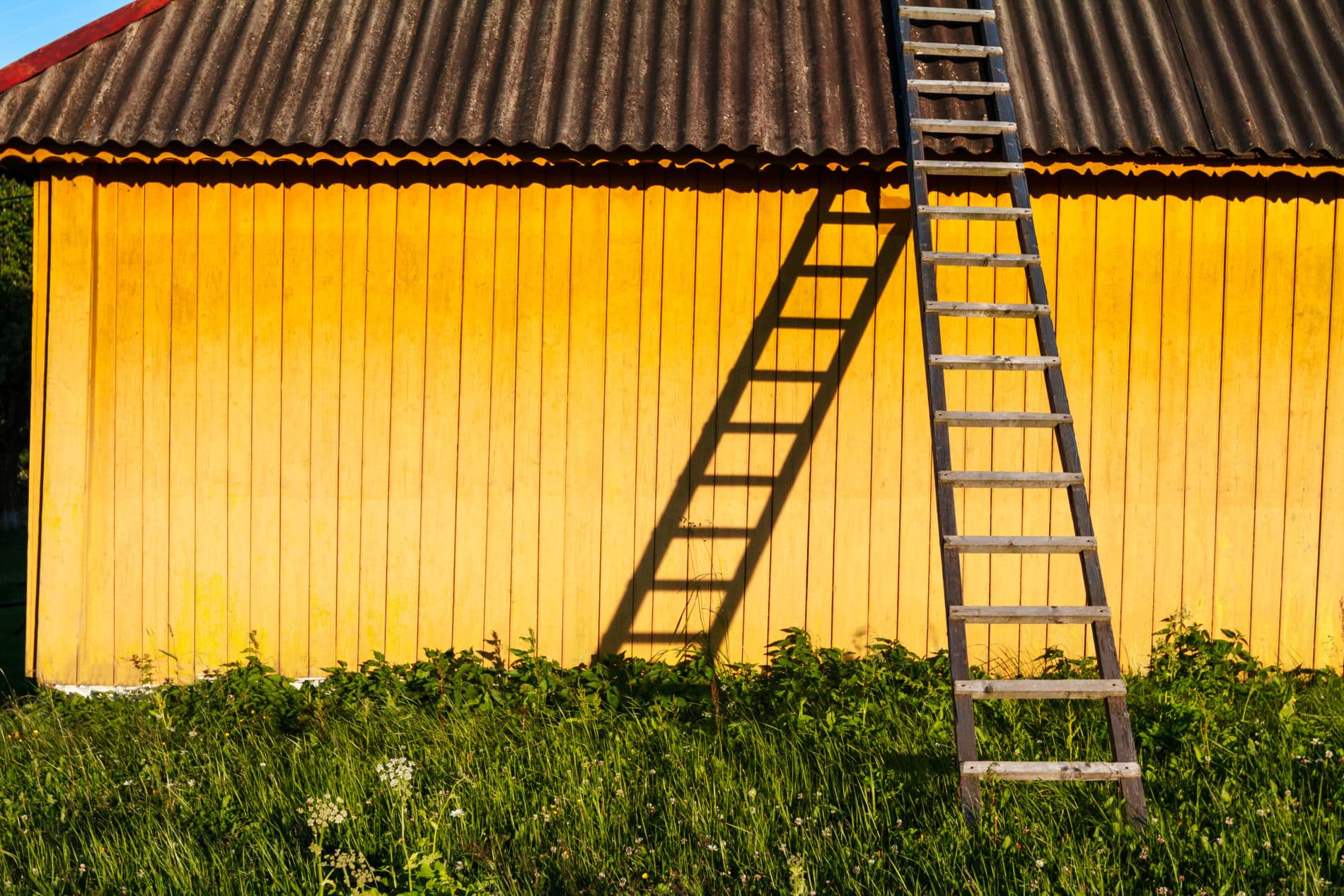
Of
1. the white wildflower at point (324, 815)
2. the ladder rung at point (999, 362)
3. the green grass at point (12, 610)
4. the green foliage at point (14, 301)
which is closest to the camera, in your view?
the white wildflower at point (324, 815)

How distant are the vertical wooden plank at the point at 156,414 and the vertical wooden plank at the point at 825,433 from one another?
3.47 metres

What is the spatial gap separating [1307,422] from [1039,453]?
147 cm

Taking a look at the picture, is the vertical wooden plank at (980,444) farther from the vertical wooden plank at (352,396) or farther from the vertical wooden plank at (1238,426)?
the vertical wooden plank at (352,396)

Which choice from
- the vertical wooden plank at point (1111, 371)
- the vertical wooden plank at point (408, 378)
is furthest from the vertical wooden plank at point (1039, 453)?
the vertical wooden plank at point (408, 378)

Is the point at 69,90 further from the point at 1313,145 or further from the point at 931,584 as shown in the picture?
the point at 1313,145

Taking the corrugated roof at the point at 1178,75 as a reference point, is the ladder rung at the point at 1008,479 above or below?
below

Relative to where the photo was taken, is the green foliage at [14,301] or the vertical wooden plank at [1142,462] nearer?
the vertical wooden plank at [1142,462]

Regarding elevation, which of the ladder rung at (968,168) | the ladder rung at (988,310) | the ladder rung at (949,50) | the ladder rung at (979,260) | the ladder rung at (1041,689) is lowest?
the ladder rung at (1041,689)

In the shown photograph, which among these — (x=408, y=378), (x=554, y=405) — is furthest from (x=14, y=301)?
(x=554, y=405)

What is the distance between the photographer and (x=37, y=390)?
5.93m

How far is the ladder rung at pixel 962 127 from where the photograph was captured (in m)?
5.34

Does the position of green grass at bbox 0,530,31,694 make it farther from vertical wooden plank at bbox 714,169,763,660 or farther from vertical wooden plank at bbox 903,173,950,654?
vertical wooden plank at bbox 903,173,950,654

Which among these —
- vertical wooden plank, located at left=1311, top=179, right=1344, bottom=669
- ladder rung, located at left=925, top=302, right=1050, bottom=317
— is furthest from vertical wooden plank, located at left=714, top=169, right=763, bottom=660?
vertical wooden plank, located at left=1311, top=179, right=1344, bottom=669

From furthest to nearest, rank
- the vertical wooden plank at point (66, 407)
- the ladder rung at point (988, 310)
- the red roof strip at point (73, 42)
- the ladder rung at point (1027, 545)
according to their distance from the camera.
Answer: the vertical wooden plank at point (66, 407), the red roof strip at point (73, 42), the ladder rung at point (988, 310), the ladder rung at point (1027, 545)
